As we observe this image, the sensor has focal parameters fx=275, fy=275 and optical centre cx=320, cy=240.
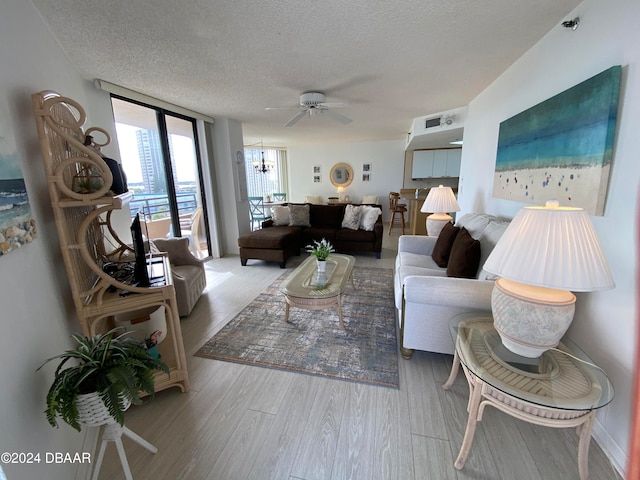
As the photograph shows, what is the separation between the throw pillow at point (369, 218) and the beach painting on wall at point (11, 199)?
153 inches

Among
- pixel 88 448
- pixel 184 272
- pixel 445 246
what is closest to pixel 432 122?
pixel 445 246

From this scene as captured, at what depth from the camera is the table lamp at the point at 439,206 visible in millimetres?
3184

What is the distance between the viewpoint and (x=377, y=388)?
1761 millimetres

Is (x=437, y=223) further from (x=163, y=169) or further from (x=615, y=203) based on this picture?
(x=163, y=169)

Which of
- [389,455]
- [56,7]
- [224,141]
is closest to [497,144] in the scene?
[389,455]

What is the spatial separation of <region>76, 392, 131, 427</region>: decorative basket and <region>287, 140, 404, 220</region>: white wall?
715 cm

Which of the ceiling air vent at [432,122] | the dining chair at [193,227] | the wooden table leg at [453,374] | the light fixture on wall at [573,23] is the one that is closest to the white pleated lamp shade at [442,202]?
the ceiling air vent at [432,122]

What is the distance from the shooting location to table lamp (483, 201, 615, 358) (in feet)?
3.55

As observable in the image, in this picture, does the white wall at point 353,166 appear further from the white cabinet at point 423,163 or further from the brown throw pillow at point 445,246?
the brown throw pillow at point 445,246

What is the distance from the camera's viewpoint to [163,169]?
3701mm

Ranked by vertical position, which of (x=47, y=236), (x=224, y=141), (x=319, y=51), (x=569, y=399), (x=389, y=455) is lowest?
(x=389, y=455)

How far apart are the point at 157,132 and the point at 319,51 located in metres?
2.61

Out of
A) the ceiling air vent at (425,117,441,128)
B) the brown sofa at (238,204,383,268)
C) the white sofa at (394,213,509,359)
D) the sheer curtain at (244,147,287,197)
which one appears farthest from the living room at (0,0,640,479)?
the sheer curtain at (244,147,287,197)

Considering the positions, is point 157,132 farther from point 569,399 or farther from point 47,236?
point 569,399
